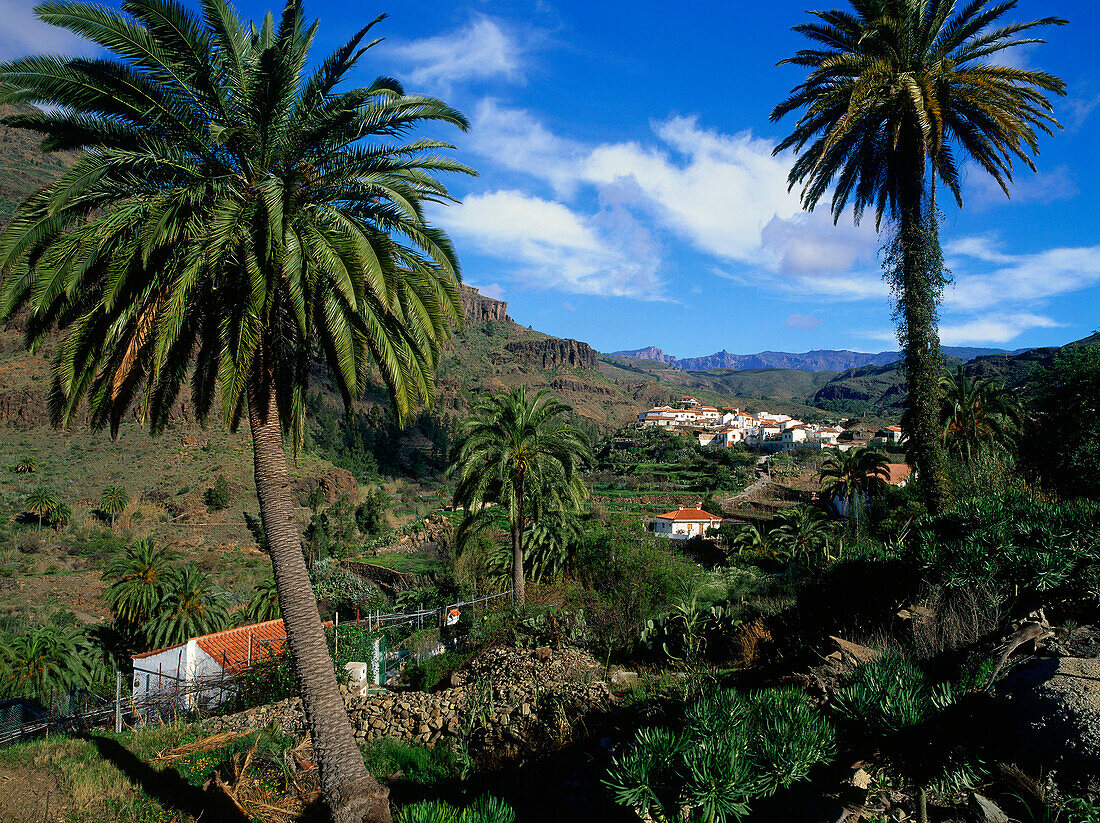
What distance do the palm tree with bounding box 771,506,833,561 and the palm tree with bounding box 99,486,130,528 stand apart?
2037 inches

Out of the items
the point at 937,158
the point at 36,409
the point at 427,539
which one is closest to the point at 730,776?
the point at 937,158

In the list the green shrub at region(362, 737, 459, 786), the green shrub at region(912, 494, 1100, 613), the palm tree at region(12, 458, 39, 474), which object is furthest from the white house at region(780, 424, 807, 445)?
the green shrub at region(362, 737, 459, 786)

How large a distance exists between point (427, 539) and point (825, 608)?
1725 inches

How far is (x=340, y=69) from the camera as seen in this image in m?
7.02

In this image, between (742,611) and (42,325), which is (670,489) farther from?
(42,325)

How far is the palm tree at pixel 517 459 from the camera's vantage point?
19391 millimetres

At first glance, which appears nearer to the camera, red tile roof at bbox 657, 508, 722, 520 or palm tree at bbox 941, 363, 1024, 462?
palm tree at bbox 941, 363, 1024, 462

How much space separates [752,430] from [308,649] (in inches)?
4930

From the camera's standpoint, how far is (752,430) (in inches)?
4872

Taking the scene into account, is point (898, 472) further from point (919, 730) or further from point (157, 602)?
point (919, 730)

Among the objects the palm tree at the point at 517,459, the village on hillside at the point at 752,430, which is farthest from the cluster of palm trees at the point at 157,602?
the village on hillside at the point at 752,430

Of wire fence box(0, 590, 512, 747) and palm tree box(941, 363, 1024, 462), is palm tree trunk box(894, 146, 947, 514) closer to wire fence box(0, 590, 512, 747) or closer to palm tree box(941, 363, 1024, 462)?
wire fence box(0, 590, 512, 747)

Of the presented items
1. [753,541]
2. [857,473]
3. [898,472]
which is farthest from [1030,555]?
[898,472]

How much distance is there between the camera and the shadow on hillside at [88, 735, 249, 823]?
24.2 feet
